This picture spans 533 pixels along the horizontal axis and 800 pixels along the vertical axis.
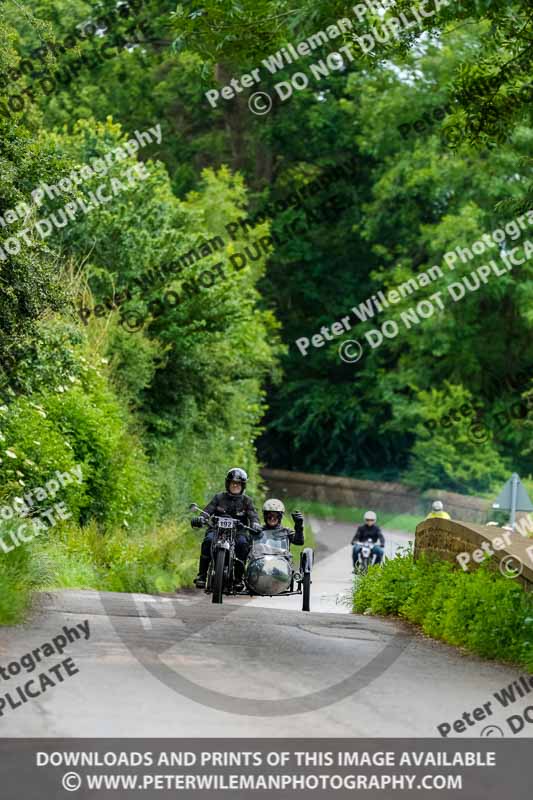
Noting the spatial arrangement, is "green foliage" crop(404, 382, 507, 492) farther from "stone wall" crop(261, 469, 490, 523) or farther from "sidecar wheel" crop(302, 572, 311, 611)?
"sidecar wheel" crop(302, 572, 311, 611)

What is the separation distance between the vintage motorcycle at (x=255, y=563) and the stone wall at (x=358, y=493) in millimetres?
28124

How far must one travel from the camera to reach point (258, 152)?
5766cm

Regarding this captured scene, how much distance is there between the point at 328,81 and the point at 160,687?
4980 centimetres

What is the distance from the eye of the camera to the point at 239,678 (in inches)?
404

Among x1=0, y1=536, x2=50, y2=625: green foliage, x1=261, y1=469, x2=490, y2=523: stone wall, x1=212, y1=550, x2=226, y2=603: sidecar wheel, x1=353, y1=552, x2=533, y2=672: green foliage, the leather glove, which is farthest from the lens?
x1=261, y1=469, x2=490, y2=523: stone wall

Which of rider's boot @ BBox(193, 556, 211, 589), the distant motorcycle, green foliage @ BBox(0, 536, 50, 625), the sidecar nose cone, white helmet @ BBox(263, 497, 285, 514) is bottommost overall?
the distant motorcycle

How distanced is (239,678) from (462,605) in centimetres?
390

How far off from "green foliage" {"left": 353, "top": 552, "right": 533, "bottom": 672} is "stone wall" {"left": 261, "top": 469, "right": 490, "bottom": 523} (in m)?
27.9

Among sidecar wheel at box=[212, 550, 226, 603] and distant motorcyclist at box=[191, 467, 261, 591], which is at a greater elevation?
distant motorcyclist at box=[191, 467, 261, 591]

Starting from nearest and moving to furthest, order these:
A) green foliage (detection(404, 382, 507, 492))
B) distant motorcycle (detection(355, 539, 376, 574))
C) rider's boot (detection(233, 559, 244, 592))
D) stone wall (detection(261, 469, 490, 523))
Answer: rider's boot (detection(233, 559, 244, 592)) → distant motorcycle (detection(355, 539, 376, 574)) → stone wall (detection(261, 469, 490, 523)) → green foliage (detection(404, 382, 507, 492))

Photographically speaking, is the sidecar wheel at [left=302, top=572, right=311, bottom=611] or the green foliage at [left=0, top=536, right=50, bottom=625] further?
the sidecar wheel at [left=302, top=572, right=311, bottom=611]

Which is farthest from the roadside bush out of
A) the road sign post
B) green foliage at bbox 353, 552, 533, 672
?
the road sign post

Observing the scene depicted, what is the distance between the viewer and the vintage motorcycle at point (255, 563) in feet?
53.0

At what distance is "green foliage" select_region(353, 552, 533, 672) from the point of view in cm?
1258
